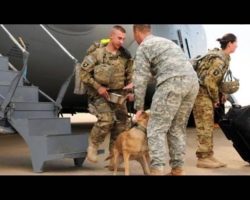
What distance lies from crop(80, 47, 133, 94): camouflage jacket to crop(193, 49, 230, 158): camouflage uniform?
29.6 inches

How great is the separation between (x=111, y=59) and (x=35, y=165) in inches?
47.5

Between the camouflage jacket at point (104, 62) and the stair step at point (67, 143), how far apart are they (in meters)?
0.50

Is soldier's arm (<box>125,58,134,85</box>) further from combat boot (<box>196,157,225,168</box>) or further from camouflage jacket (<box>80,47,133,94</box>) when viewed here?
combat boot (<box>196,157,225,168</box>)

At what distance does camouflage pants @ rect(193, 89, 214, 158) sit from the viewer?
5.27 metres

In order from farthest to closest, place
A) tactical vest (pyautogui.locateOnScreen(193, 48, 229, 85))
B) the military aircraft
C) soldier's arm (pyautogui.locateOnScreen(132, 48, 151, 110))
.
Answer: the military aircraft
tactical vest (pyautogui.locateOnScreen(193, 48, 229, 85))
soldier's arm (pyautogui.locateOnScreen(132, 48, 151, 110))

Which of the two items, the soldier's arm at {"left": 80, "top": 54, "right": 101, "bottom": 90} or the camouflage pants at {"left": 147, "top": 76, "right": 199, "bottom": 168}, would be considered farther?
the soldier's arm at {"left": 80, "top": 54, "right": 101, "bottom": 90}

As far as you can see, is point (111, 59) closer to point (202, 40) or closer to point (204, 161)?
point (204, 161)

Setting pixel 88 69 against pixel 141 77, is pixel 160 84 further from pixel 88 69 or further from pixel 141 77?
pixel 88 69

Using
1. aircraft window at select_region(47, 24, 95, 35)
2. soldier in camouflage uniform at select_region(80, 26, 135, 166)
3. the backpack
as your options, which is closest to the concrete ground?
soldier in camouflage uniform at select_region(80, 26, 135, 166)

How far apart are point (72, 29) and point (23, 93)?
2.72 m

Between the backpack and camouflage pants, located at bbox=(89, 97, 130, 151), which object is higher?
the backpack

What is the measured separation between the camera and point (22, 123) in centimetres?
500

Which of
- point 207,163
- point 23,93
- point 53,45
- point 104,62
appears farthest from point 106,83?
point 53,45
